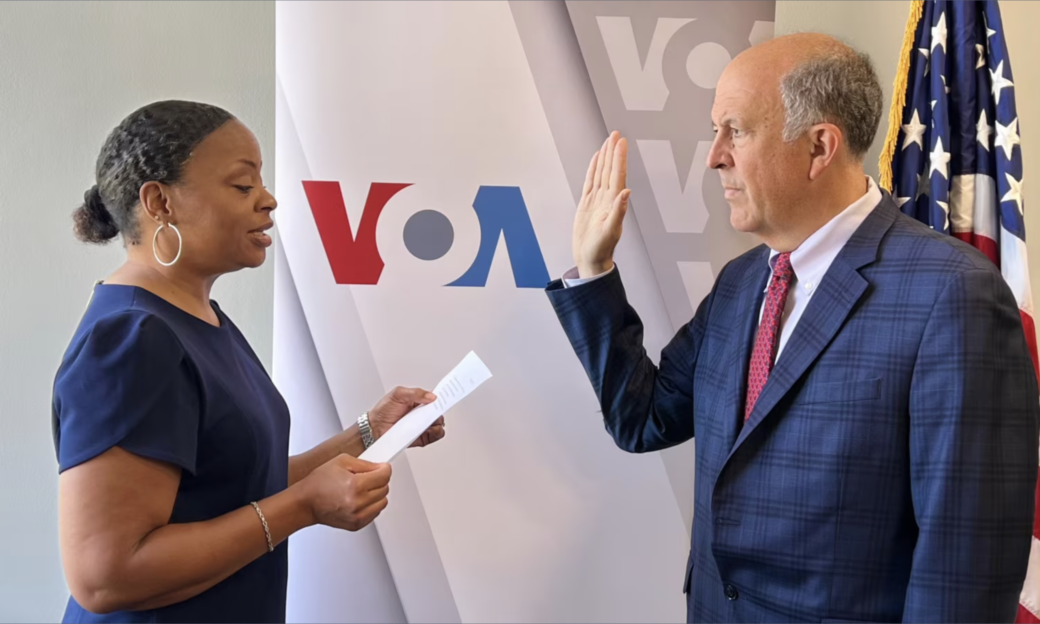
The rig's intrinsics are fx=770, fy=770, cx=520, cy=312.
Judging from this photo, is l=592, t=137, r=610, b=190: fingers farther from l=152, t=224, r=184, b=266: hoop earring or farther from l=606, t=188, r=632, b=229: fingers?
l=152, t=224, r=184, b=266: hoop earring

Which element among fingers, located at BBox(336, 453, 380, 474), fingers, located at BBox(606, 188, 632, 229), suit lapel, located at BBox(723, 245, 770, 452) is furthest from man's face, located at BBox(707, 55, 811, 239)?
fingers, located at BBox(336, 453, 380, 474)

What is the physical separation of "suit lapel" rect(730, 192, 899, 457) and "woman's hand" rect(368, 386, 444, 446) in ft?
2.46

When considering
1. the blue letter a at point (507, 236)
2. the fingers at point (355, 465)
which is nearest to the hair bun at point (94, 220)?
the fingers at point (355, 465)

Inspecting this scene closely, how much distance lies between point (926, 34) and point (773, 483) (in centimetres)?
124

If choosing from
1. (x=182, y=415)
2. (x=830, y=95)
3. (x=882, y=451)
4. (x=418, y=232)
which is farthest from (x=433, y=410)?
(x=830, y=95)

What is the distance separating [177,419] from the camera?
1243 millimetres

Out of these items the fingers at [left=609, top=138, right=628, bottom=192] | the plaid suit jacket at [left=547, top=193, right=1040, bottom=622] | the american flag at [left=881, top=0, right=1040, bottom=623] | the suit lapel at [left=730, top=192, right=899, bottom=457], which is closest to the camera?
the plaid suit jacket at [left=547, top=193, right=1040, bottom=622]

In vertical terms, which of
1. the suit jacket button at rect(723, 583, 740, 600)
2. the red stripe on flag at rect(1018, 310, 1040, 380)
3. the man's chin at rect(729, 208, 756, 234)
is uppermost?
the man's chin at rect(729, 208, 756, 234)

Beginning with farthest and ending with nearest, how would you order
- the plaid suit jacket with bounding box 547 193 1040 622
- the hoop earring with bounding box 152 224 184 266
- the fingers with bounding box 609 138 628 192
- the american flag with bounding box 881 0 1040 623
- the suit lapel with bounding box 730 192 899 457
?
the american flag with bounding box 881 0 1040 623 < the fingers with bounding box 609 138 628 192 < the hoop earring with bounding box 152 224 184 266 < the suit lapel with bounding box 730 192 899 457 < the plaid suit jacket with bounding box 547 193 1040 622

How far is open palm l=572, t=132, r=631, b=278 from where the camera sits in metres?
1.62

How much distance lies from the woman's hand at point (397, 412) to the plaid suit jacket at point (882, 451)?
663 millimetres

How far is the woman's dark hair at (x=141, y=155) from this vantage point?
1.38m

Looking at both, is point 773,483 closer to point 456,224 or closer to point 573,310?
point 573,310

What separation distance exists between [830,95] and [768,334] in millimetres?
440
